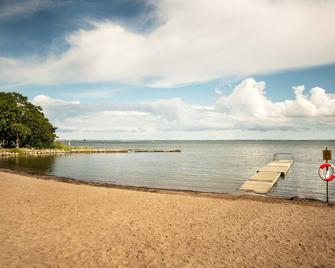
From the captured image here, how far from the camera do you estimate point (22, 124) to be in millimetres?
65500

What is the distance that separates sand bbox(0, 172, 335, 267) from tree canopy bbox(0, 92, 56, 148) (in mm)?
52822

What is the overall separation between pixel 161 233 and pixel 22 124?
2576 inches

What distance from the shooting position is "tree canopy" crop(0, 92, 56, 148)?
61.4 meters

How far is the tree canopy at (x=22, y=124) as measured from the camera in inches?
2419

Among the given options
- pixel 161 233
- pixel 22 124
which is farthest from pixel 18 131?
pixel 161 233

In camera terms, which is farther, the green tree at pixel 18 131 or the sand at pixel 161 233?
the green tree at pixel 18 131

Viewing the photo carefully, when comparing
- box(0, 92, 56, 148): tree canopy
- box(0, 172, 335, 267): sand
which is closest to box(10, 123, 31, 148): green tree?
box(0, 92, 56, 148): tree canopy

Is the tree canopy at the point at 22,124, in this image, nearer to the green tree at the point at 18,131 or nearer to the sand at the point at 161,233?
the green tree at the point at 18,131

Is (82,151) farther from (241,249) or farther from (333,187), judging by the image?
(241,249)

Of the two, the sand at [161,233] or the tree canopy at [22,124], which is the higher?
the tree canopy at [22,124]

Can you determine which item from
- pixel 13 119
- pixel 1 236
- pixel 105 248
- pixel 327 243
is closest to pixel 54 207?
pixel 1 236

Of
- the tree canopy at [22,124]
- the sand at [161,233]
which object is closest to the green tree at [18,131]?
the tree canopy at [22,124]

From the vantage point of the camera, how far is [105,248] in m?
8.47

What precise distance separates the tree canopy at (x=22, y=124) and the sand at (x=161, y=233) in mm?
52822
